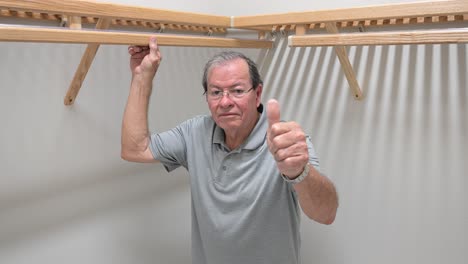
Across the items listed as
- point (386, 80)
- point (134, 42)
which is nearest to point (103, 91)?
point (134, 42)

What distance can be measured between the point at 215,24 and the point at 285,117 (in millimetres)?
489

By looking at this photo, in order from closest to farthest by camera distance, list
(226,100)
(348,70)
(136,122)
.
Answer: (226,100)
(136,122)
(348,70)

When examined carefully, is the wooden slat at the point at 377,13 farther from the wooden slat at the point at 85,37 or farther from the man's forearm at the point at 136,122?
the man's forearm at the point at 136,122

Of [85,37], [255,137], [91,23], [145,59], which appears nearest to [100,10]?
[85,37]

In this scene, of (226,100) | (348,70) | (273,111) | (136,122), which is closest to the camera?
(273,111)

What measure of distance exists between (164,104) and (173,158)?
0.31 m

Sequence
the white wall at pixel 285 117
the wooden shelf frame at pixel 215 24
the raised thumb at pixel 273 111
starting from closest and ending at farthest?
1. the raised thumb at pixel 273 111
2. the wooden shelf frame at pixel 215 24
3. the white wall at pixel 285 117

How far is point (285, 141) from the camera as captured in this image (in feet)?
2.24

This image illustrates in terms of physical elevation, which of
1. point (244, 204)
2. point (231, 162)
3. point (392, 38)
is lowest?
point (244, 204)

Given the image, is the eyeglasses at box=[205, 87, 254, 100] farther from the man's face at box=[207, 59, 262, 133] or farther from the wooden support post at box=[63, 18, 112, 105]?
the wooden support post at box=[63, 18, 112, 105]

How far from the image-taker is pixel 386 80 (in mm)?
1248

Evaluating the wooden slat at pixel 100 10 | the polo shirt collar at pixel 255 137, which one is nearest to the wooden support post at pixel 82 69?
the wooden slat at pixel 100 10

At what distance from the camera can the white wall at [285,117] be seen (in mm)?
1087

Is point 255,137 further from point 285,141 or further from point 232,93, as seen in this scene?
point 285,141
